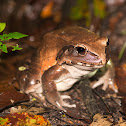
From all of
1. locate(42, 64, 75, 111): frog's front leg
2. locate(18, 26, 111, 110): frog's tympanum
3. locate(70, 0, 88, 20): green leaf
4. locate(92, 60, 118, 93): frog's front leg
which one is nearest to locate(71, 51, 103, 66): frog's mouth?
locate(18, 26, 111, 110): frog's tympanum

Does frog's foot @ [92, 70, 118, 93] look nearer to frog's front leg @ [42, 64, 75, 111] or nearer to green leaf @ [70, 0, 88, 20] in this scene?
frog's front leg @ [42, 64, 75, 111]

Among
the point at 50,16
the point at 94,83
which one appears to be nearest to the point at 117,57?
the point at 94,83

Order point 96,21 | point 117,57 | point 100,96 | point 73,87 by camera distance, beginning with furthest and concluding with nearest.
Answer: point 96,21, point 117,57, point 73,87, point 100,96

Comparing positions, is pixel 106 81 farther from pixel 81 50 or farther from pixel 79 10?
pixel 79 10

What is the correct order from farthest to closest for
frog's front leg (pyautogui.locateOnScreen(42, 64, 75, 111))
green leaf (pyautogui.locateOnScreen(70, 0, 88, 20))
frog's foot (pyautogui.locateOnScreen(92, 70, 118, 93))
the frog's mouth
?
green leaf (pyautogui.locateOnScreen(70, 0, 88, 20)) → frog's foot (pyautogui.locateOnScreen(92, 70, 118, 93)) → frog's front leg (pyautogui.locateOnScreen(42, 64, 75, 111)) → the frog's mouth

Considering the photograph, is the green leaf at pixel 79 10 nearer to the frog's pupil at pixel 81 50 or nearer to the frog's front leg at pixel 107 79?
the frog's front leg at pixel 107 79

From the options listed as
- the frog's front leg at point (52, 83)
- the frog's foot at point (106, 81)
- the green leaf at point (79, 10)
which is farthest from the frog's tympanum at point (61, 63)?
the green leaf at point (79, 10)

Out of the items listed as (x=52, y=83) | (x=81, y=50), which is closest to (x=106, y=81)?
(x=52, y=83)

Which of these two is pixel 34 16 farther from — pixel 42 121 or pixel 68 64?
pixel 42 121
